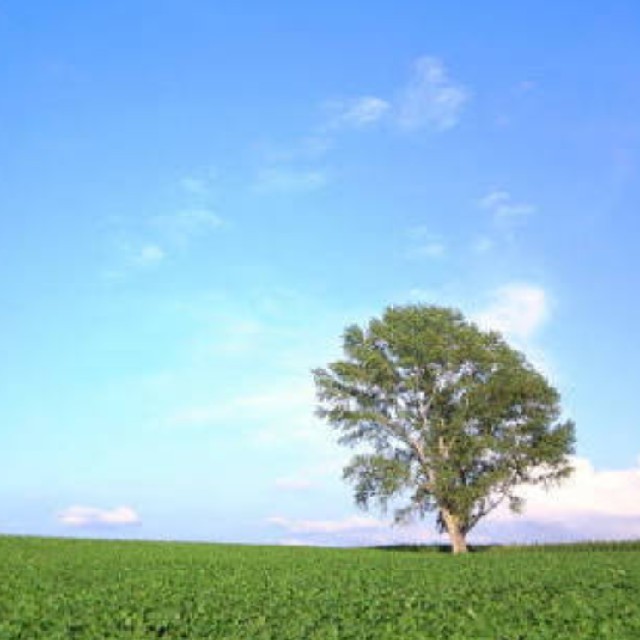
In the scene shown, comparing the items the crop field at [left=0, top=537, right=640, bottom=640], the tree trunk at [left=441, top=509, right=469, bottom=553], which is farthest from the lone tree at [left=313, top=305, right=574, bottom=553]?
the crop field at [left=0, top=537, right=640, bottom=640]

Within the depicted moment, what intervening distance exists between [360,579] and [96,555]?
1970 cm

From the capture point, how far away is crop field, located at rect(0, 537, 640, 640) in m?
16.8

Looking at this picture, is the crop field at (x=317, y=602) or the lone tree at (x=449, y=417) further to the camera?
the lone tree at (x=449, y=417)

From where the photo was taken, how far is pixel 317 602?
840 inches

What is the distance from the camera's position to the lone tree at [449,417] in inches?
2432

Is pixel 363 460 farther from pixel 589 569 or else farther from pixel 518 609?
pixel 518 609

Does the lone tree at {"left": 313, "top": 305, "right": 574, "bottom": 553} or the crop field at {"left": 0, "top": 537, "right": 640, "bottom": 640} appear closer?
the crop field at {"left": 0, "top": 537, "right": 640, "bottom": 640}

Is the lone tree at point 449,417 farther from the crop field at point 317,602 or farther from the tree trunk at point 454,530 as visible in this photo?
the crop field at point 317,602

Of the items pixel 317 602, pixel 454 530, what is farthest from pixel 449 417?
pixel 317 602

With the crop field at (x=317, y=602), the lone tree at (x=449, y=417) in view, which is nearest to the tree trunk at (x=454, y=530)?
the lone tree at (x=449, y=417)

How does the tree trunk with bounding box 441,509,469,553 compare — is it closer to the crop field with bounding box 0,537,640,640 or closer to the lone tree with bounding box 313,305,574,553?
the lone tree with bounding box 313,305,574,553

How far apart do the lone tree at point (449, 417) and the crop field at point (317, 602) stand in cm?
2603

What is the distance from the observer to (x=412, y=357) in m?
62.4

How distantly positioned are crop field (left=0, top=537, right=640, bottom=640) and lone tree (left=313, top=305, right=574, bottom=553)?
A: 1025 inches
